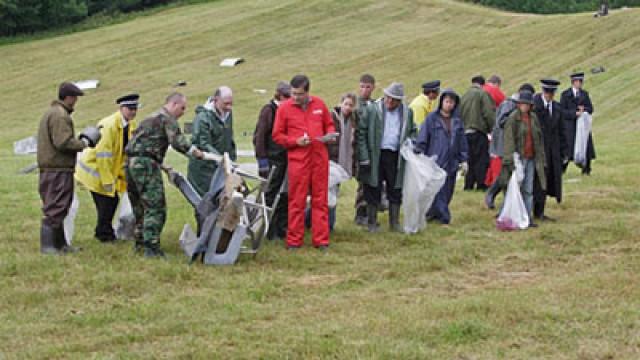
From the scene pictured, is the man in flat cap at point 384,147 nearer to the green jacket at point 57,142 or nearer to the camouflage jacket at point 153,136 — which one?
the camouflage jacket at point 153,136

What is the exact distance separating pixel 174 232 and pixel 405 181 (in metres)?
2.66

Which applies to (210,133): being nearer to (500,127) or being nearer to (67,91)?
(67,91)

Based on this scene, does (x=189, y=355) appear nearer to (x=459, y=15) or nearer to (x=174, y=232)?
(x=174, y=232)

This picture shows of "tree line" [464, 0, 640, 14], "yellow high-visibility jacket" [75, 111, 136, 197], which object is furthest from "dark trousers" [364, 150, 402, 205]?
"tree line" [464, 0, 640, 14]

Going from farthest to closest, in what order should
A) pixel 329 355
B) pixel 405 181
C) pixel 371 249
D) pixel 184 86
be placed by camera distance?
pixel 184 86, pixel 405 181, pixel 371 249, pixel 329 355

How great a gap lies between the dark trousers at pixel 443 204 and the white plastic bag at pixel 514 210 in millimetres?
683

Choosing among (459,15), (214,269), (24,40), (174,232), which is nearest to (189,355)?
(214,269)

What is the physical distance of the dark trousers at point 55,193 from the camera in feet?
31.9

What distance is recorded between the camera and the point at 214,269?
30.7 ft

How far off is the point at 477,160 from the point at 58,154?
6.89 m

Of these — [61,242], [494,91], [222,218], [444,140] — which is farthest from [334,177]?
[494,91]

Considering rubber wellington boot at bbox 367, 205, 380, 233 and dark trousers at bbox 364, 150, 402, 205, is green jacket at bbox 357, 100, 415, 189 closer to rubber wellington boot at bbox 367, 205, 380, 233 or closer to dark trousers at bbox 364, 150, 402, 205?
dark trousers at bbox 364, 150, 402, 205

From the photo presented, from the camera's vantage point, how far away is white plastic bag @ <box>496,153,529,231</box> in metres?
11.5

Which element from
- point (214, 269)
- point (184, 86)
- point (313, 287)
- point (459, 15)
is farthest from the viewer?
point (459, 15)
